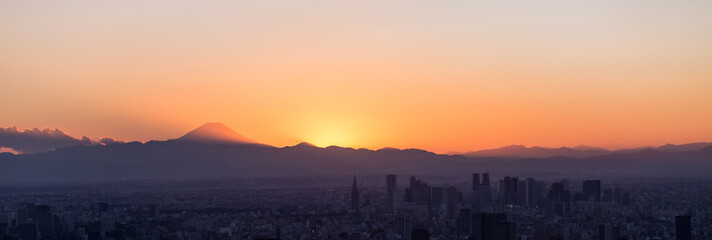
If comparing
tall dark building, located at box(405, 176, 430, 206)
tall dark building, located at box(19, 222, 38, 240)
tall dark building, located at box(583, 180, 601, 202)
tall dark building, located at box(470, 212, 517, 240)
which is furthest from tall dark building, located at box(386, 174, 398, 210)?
tall dark building, located at box(19, 222, 38, 240)

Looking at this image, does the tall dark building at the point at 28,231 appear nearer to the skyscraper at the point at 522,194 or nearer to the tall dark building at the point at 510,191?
the tall dark building at the point at 510,191

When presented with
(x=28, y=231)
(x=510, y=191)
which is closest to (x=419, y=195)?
(x=510, y=191)

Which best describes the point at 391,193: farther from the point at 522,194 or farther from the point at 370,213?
the point at 370,213

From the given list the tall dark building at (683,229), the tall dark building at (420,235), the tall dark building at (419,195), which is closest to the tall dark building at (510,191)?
the tall dark building at (419,195)

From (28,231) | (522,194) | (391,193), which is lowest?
(28,231)

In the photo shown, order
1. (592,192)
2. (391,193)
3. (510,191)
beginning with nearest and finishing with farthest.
Answer: (592,192)
(510,191)
(391,193)

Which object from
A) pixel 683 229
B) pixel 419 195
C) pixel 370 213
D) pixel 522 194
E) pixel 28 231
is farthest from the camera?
pixel 419 195

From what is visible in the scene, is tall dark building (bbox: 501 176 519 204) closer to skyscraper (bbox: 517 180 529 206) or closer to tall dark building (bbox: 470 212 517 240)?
skyscraper (bbox: 517 180 529 206)
